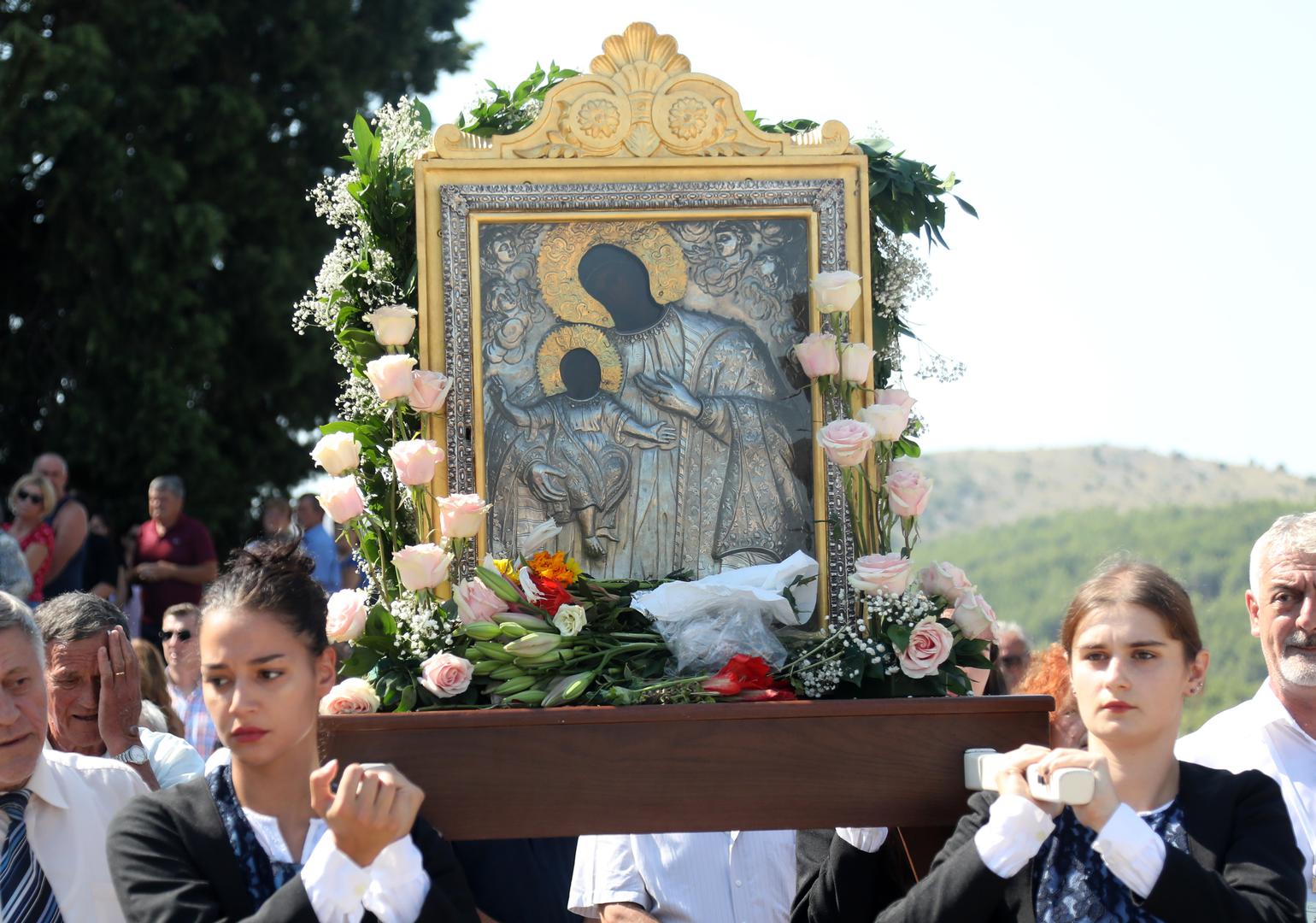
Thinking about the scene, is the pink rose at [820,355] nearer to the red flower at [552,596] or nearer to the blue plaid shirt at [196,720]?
the red flower at [552,596]

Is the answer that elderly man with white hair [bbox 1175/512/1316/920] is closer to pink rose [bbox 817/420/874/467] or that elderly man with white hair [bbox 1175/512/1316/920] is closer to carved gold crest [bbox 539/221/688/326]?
pink rose [bbox 817/420/874/467]

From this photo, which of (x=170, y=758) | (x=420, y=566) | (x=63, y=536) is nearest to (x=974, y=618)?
(x=420, y=566)

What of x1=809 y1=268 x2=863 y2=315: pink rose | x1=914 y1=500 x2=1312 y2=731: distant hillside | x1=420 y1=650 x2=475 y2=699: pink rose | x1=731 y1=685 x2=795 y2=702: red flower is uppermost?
x1=809 y1=268 x2=863 y2=315: pink rose

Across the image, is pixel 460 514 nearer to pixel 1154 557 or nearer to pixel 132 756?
pixel 132 756

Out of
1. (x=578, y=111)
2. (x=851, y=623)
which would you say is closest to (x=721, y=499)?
(x=851, y=623)

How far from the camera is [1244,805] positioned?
10.8 ft

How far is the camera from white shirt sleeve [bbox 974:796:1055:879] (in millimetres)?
3154

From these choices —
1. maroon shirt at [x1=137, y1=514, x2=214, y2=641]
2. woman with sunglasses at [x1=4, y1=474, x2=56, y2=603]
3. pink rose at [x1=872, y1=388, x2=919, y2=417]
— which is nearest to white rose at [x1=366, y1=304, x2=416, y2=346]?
pink rose at [x1=872, y1=388, x2=919, y2=417]

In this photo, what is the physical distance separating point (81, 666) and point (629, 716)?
6.09 ft

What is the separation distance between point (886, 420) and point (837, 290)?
0.37m

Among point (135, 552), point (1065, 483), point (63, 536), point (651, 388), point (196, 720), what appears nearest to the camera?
point (651, 388)

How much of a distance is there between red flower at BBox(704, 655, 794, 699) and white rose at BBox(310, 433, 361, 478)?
3.71ft

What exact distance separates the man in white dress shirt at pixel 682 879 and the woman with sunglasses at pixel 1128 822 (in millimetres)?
1159

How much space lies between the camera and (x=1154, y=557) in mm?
17906
